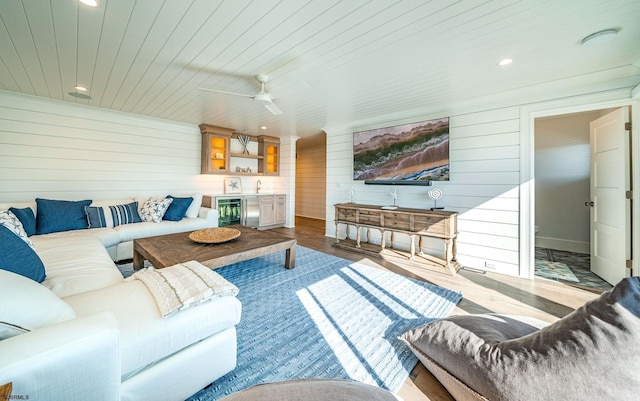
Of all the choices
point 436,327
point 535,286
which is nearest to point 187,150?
point 436,327

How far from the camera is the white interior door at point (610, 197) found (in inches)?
104

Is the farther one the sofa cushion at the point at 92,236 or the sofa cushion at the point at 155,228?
the sofa cushion at the point at 155,228

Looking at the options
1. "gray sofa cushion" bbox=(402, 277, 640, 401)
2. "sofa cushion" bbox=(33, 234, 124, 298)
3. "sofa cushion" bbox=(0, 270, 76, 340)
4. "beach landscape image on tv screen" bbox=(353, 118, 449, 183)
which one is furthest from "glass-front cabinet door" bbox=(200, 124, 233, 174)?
"gray sofa cushion" bbox=(402, 277, 640, 401)

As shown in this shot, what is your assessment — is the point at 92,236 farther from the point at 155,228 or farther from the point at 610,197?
the point at 610,197

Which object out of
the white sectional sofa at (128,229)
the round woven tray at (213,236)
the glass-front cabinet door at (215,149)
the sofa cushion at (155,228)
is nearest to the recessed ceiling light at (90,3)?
the round woven tray at (213,236)

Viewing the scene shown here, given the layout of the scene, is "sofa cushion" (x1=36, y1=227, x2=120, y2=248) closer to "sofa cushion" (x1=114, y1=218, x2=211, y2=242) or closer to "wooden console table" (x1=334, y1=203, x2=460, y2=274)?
"sofa cushion" (x1=114, y1=218, x2=211, y2=242)

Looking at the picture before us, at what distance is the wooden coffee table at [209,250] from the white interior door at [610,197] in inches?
Result: 150

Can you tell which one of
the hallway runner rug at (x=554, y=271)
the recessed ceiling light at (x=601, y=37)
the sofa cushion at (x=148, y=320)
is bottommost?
the hallway runner rug at (x=554, y=271)

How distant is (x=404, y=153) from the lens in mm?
4035

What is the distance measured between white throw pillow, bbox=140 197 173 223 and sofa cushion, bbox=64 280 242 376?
2961 millimetres

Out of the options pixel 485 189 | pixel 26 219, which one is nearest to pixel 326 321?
pixel 485 189

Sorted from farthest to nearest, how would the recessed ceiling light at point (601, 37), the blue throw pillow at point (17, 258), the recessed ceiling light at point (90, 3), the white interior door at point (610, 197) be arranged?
the white interior door at point (610, 197), the recessed ceiling light at point (601, 37), the recessed ceiling light at point (90, 3), the blue throw pillow at point (17, 258)

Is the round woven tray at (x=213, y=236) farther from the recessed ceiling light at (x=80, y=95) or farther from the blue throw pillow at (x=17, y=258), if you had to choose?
the recessed ceiling light at (x=80, y=95)

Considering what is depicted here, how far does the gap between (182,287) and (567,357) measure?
1.87 m
